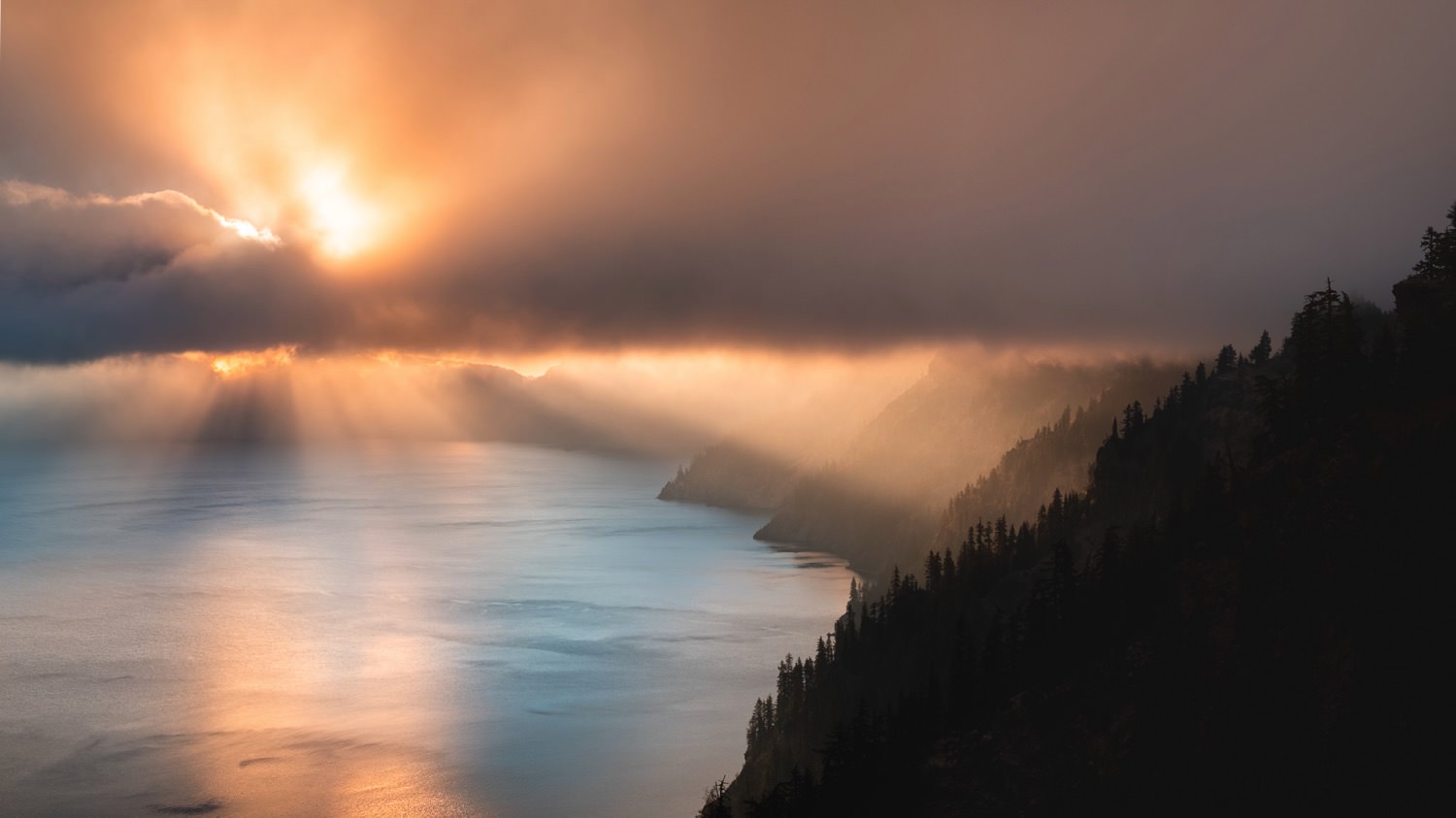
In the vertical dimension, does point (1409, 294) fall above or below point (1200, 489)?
above

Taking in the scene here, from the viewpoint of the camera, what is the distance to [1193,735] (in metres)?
107

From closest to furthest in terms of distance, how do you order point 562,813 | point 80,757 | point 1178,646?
point 1178,646 < point 562,813 < point 80,757

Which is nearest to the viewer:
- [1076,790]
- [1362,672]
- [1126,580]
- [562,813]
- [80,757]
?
[1362,672]

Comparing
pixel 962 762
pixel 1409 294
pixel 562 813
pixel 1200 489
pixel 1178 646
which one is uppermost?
pixel 1409 294

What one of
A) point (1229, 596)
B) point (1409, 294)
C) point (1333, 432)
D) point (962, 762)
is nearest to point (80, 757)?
point (962, 762)

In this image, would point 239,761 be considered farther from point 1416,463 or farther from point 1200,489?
point 1416,463

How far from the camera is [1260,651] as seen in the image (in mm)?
108812

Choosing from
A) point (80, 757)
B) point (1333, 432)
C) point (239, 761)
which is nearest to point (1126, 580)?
point (1333, 432)

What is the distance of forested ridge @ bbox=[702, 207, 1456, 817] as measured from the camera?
9919 centimetres

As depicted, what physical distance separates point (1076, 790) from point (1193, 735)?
11.8m

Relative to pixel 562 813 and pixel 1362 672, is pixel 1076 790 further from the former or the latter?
pixel 562 813

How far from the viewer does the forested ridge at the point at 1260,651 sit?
99.2m

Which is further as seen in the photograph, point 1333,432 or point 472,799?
point 472,799

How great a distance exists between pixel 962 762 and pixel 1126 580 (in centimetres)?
2943
